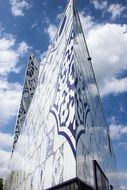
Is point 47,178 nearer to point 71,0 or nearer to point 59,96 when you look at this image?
point 59,96

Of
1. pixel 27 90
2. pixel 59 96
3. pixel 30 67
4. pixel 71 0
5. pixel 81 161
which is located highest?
pixel 30 67

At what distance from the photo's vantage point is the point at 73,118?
17.1 feet

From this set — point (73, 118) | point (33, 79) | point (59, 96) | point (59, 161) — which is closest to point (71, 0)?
point (59, 96)

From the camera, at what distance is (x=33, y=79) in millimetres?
23156

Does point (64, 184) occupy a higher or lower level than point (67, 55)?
lower

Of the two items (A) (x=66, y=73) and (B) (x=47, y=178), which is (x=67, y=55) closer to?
(A) (x=66, y=73)

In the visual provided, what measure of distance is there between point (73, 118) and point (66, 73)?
1.76m

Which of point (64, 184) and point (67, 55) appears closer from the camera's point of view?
point (64, 184)

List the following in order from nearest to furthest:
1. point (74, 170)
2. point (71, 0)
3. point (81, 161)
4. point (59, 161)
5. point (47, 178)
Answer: point (74, 170) → point (81, 161) → point (59, 161) → point (47, 178) → point (71, 0)

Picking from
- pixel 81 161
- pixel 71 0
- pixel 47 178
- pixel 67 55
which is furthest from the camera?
pixel 71 0

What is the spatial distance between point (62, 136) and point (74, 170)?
3.87ft

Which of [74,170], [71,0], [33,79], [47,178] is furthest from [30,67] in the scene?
[74,170]

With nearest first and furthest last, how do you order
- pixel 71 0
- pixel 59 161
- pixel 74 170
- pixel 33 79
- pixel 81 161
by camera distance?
1. pixel 74 170
2. pixel 81 161
3. pixel 59 161
4. pixel 71 0
5. pixel 33 79

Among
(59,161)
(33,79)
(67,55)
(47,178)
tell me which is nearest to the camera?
(59,161)
